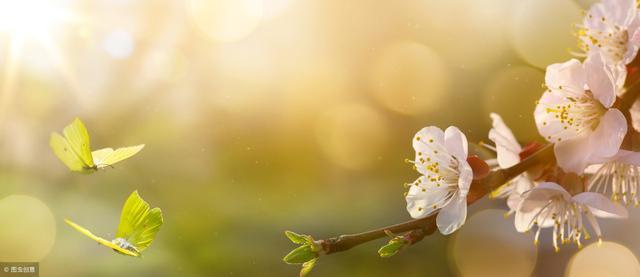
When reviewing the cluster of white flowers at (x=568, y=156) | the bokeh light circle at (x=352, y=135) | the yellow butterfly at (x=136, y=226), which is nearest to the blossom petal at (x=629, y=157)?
the cluster of white flowers at (x=568, y=156)

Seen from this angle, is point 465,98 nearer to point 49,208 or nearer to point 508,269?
point 508,269

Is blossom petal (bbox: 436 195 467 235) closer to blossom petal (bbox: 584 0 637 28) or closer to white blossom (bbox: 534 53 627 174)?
white blossom (bbox: 534 53 627 174)

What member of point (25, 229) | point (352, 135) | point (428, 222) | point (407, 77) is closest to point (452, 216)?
point (428, 222)

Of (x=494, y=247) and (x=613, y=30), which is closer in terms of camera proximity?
(x=613, y=30)

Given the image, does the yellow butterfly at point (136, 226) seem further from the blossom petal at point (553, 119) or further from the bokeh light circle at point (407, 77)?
the bokeh light circle at point (407, 77)

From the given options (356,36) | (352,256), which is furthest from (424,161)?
(356,36)

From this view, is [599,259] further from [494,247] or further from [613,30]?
[613,30]
